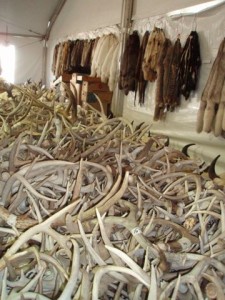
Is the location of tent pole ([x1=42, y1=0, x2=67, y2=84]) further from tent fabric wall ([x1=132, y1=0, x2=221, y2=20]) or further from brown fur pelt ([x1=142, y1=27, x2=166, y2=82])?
brown fur pelt ([x1=142, y1=27, x2=166, y2=82])

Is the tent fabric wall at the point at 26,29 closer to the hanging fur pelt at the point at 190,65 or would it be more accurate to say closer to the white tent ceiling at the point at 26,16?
the white tent ceiling at the point at 26,16

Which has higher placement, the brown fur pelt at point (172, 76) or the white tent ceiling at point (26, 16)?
the white tent ceiling at point (26, 16)

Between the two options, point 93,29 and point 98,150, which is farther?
point 93,29

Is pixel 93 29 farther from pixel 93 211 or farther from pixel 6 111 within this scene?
pixel 93 211

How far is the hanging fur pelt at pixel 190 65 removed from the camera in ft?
9.58

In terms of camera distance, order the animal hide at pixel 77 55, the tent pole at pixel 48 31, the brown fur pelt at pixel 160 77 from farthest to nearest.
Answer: the tent pole at pixel 48 31 → the animal hide at pixel 77 55 → the brown fur pelt at pixel 160 77

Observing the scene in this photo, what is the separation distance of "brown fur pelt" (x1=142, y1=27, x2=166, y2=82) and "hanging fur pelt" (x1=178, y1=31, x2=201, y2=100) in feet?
1.47

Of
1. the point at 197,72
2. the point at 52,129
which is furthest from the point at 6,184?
the point at 197,72

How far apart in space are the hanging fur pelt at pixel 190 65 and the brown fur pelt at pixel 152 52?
0.45m

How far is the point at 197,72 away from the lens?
294 cm

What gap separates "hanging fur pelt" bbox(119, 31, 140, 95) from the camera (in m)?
3.87

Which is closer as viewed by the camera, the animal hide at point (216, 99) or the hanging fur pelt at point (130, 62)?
the animal hide at point (216, 99)

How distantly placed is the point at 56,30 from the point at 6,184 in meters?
7.10

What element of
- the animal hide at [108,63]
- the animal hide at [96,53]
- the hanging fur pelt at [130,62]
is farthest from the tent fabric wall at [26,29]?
the hanging fur pelt at [130,62]
